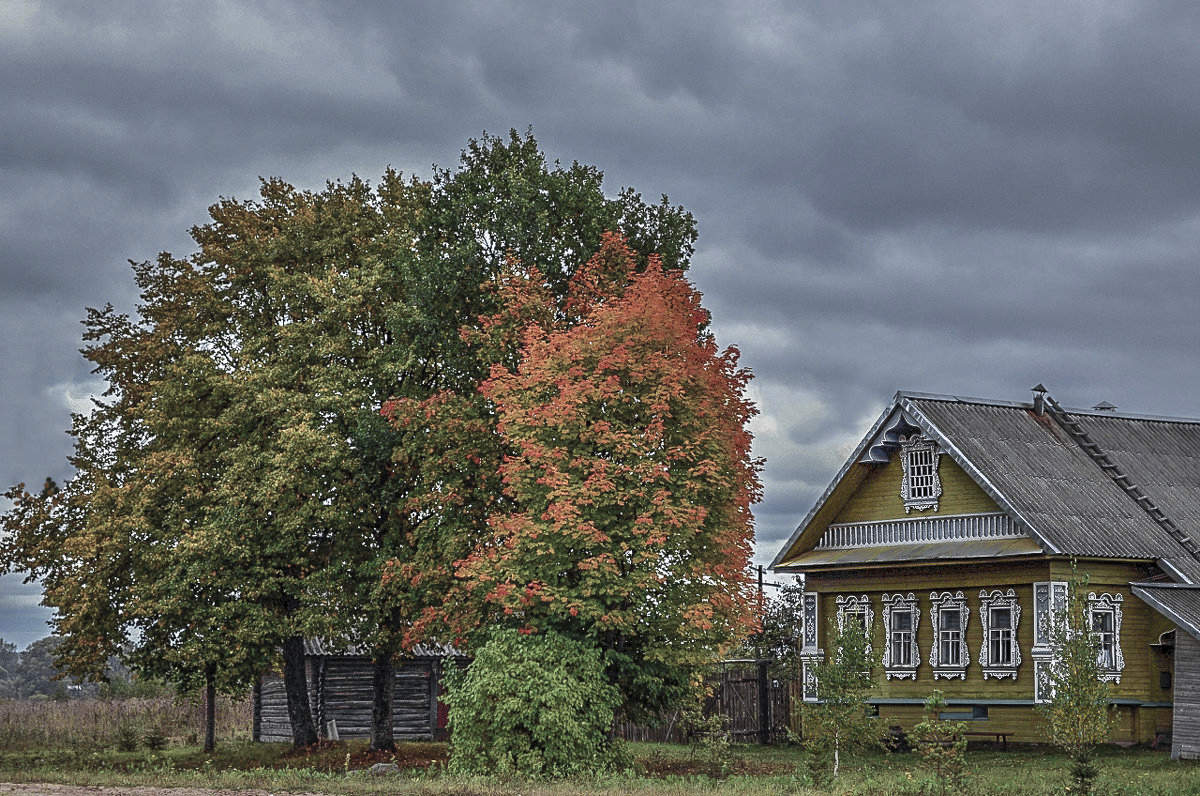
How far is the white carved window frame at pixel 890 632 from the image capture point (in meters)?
39.9

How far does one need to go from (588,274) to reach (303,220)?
994cm

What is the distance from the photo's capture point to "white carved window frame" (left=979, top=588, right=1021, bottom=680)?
122ft

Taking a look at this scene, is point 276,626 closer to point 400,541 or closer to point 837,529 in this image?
point 400,541

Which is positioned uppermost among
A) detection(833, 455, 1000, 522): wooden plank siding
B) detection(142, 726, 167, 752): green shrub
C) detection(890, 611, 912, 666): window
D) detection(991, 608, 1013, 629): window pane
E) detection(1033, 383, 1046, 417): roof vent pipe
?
detection(1033, 383, 1046, 417): roof vent pipe

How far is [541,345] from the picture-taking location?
101ft

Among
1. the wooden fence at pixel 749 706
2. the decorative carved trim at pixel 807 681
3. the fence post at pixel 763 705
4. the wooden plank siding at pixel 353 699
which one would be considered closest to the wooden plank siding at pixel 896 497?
the decorative carved trim at pixel 807 681

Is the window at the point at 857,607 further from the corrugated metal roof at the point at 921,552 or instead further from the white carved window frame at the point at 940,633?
the white carved window frame at the point at 940,633

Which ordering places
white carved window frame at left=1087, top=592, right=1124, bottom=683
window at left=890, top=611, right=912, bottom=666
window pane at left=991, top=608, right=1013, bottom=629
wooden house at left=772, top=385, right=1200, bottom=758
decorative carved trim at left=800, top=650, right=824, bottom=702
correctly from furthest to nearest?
decorative carved trim at left=800, top=650, right=824, bottom=702, window at left=890, top=611, right=912, bottom=666, window pane at left=991, top=608, right=1013, bottom=629, white carved window frame at left=1087, top=592, right=1124, bottom=683, wooden house at left=772, top=385, right=1200, bottom=758

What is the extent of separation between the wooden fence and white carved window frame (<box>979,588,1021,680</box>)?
6617 mm

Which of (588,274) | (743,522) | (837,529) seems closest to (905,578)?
(837,529)

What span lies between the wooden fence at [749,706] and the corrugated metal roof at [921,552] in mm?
3900

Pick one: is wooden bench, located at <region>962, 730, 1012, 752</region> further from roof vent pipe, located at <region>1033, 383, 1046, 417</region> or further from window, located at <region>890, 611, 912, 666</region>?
roof vent pipe, located at <region>1033, 383, 1046, 417</region>

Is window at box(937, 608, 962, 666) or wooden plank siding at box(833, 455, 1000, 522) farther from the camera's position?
window at box(937, 608, 962, 666)

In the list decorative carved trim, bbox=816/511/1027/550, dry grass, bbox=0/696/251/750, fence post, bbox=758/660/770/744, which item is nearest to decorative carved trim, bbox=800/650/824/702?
fence post, bbox=758/660/770/744
